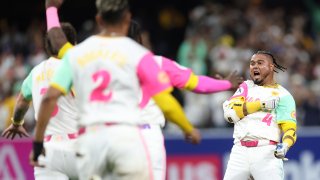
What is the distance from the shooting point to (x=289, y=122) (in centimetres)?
Answer: 962

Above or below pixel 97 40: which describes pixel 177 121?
below

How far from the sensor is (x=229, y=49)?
18.6 m

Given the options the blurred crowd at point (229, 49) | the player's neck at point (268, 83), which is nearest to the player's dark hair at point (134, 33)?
the player's neck at point (268, 83)

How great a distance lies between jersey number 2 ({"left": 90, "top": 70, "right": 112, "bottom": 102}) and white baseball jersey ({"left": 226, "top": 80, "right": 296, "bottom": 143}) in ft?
11.0

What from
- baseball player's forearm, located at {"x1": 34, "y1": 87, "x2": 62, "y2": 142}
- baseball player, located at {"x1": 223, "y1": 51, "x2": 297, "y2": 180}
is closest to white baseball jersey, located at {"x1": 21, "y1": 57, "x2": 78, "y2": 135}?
baseball player's forearm, located at {"x1": 34, "y1": 87, "x2": 62, "y2": 142}

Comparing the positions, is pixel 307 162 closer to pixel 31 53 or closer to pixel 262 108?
pixel 262 108

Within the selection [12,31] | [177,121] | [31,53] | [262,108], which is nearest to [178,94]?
[31,53]

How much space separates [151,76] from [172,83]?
4.33 ft

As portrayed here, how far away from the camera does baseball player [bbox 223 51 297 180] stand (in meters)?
9.68

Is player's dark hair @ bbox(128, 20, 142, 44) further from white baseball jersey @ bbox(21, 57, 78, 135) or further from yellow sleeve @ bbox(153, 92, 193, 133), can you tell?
yellow sleeve @ bbox(153, 92, 193, 133)

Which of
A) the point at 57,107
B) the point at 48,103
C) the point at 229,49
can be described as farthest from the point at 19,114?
the point at 229,49

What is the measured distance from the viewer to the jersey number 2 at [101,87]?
665 centimetres

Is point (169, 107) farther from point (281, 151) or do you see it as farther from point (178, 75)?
point (281, 151)

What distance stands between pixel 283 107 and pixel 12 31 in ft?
41.6
